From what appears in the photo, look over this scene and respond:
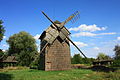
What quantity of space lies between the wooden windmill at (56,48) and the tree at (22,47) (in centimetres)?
3260

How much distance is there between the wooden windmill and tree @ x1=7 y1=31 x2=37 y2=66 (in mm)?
32595

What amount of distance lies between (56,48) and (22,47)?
36208 mm

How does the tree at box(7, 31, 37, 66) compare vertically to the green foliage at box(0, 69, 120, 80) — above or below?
above

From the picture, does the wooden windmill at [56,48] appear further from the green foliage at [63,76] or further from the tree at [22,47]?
the tree at [22,47]

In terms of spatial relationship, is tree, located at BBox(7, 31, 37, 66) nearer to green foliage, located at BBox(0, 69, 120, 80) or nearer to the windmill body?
the windmill body

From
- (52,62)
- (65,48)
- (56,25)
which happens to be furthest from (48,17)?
(52,62)

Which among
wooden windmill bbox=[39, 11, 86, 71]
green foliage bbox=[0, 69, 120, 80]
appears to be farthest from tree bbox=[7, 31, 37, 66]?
green foliage bbox=[0, 69, 120, 80]

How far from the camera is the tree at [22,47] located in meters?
61.0

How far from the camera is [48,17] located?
98.9 feet

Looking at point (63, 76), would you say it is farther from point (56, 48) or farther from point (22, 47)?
point (22, 47)

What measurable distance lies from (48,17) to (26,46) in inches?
1406

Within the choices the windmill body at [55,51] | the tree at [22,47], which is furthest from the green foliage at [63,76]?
the tree at [22,47]

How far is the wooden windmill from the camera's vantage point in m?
28.4

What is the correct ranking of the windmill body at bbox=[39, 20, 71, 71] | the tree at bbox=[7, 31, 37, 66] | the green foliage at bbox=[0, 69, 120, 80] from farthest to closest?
the tree at bbox=[7, 31, 37, 66]
the windmill body at bbox=[39, 20, 71, 71]
the green foliage at bbox=[0, 69, 120, 80]
